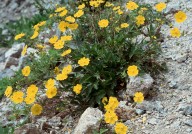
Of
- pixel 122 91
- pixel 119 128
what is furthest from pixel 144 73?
pixel 119 128

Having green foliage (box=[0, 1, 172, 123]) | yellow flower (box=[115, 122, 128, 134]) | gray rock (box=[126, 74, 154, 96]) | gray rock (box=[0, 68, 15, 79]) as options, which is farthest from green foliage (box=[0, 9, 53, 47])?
yellow flower (box=[115, 122, 128, 134])

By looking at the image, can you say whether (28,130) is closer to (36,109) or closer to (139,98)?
(36,109)

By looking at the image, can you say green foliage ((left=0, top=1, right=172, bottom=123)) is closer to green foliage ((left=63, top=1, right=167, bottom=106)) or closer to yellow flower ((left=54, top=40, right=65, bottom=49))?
green foliage ((left=63, top=1, right=167, bottom=106))

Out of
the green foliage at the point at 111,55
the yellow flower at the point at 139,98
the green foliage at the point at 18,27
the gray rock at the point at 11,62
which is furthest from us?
the green foliage at the point at 18,27

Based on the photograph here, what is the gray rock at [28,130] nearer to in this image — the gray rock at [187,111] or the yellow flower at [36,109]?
the yellow flower at [36,109]

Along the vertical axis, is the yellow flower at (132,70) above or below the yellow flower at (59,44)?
below

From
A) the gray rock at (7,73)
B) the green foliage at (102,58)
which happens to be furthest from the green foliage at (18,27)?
the green foliage at (102,58)

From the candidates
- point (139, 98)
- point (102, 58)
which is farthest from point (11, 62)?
point (139, 98)
